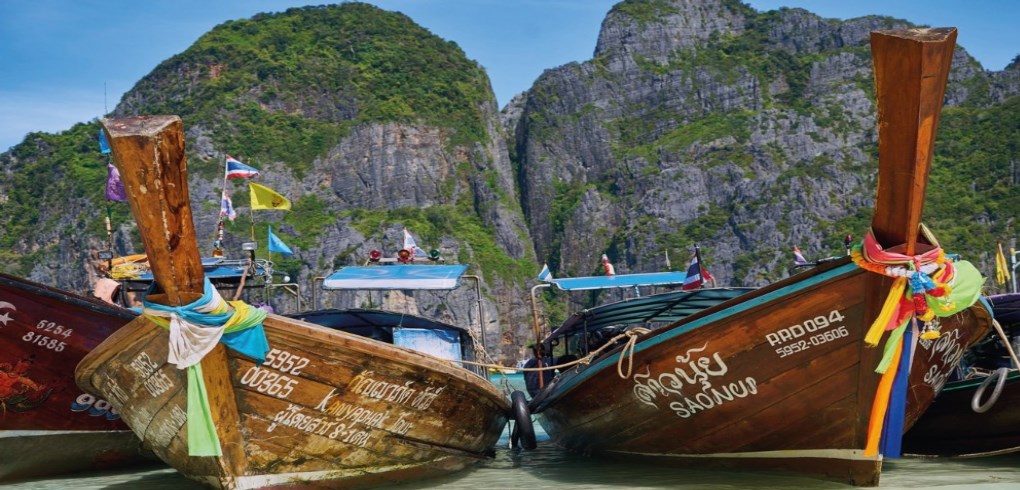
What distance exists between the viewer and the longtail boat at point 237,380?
5.96m

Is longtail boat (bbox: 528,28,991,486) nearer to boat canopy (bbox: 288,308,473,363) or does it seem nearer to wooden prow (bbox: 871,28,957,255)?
wooden prow (bbox: 871,28,957,255)

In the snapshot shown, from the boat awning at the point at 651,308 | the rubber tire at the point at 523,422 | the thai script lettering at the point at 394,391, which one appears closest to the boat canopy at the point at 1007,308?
the boat awning at the point at 651,308

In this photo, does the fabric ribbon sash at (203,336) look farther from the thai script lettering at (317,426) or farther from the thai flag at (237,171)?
the thai flag at (237,171)

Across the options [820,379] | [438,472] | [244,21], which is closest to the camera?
[820,379]

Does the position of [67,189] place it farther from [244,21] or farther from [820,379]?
[820,379]

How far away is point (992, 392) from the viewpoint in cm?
942

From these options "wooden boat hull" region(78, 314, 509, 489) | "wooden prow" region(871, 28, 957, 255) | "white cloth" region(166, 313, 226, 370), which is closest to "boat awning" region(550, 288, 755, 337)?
"wooden boat hull" region(78, 314, 509, 489)

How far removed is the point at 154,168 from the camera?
5.73 m

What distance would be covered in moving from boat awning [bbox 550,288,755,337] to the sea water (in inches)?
62.8

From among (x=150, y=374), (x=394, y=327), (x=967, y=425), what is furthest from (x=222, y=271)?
(x=967, y=425)

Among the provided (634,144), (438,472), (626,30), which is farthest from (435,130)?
(438,472)

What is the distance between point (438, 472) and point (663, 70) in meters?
92.9

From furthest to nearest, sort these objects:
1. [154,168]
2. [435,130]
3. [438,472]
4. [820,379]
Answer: [435,130] < [438,472] < [820,379] < [154,168]

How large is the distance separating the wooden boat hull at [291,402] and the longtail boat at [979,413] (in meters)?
5.22
